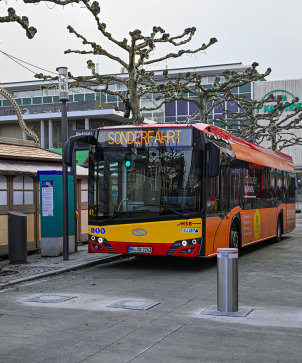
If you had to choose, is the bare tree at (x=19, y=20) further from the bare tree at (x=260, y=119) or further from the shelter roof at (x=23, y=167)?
the bare tree at (x=260, y=119)

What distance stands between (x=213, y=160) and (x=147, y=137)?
1.50 m

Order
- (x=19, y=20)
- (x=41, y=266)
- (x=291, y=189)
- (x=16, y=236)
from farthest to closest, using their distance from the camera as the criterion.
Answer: (x=291, y=189)
(x=16, y=236)
(x=41, y=266)
(x=19, y=20)

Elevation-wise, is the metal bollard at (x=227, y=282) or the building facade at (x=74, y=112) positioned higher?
the building facade at (x=74, y=112)

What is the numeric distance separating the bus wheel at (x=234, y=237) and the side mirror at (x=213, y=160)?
270 centimetres

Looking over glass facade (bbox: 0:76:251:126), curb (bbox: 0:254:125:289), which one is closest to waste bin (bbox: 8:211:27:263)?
curb (bbox: 0:254:125:289)

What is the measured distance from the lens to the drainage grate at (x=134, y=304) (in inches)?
321

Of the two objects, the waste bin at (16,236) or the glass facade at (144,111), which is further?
the glass facade at (144,111)

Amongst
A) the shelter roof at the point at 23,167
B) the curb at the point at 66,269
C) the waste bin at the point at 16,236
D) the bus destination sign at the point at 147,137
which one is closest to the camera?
the curb at the point at 66,269

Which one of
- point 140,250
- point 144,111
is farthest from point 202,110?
point 144,111

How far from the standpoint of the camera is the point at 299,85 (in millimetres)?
60281

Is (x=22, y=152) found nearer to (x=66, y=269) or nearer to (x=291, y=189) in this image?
(x=66, y=269)

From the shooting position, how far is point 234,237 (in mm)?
14023

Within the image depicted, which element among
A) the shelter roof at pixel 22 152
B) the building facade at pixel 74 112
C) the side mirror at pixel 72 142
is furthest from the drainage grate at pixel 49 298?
the building facade at pixel 74 112

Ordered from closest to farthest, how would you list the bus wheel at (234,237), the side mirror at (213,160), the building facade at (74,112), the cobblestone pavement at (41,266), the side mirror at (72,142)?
the cobblestone pavement at (41,266), the side mirror at (213,160), the side mirror at (72,142), the bus wheel at (234,237), the building facade at (74,112)
